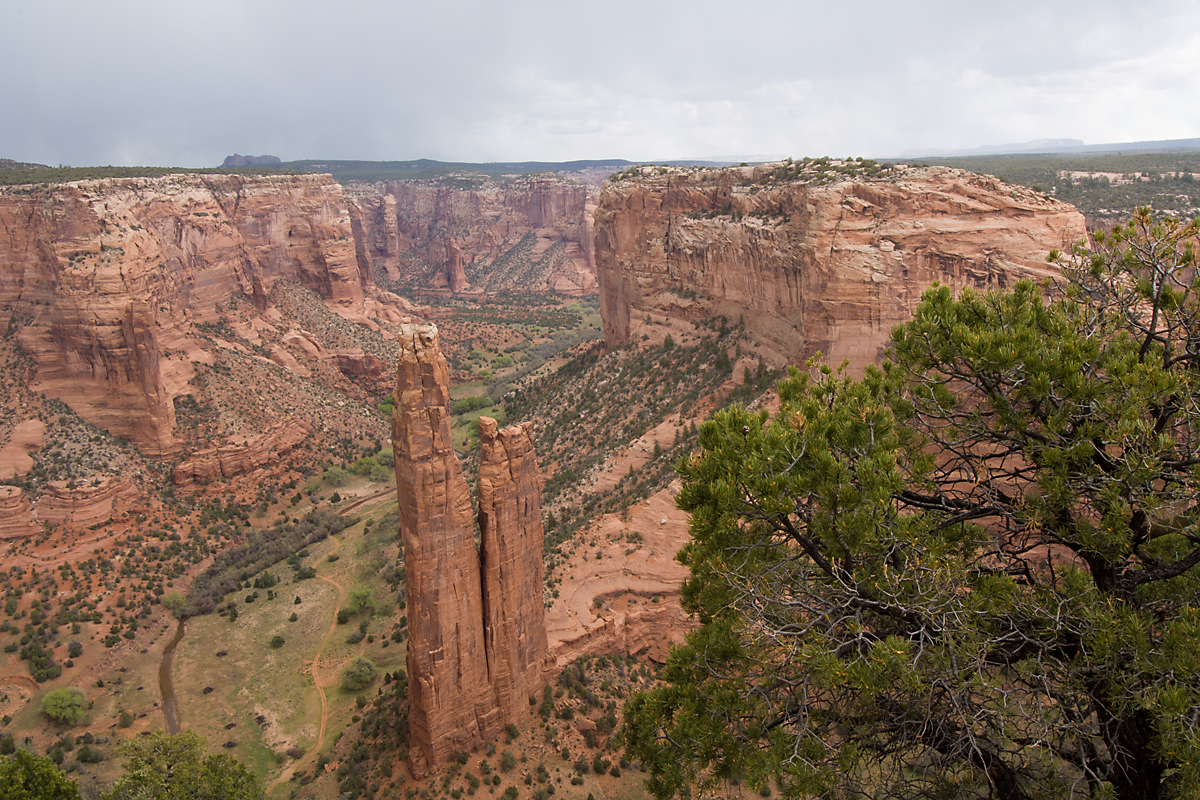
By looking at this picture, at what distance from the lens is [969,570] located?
38.8ft

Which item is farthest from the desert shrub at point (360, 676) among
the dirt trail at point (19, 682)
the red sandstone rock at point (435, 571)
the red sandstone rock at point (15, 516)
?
the red sandstone rock at point (15, 516)

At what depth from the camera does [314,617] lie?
35.3m

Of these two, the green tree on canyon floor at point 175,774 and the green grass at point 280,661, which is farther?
the green grass at point 280,661

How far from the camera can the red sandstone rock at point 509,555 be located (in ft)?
67.8

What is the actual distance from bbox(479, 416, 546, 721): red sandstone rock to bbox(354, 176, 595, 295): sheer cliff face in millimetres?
116054

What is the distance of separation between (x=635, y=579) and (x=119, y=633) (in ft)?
85.9

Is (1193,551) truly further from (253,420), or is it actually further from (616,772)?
(253,420)

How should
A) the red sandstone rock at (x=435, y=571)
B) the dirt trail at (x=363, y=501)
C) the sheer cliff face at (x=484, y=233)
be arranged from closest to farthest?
the red sandstone rock at (x=435, y=571)
the dirt trail at (x=363, y=501)
the sheer cliff face at (x=484, y=233)

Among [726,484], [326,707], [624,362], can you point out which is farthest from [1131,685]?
[624,362]

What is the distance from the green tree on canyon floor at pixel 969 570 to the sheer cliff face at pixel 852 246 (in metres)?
18.7

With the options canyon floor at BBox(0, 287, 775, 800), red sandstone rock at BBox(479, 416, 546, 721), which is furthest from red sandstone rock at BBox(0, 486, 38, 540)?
red sandstone rock at BBox(479, 416, 546, 721)

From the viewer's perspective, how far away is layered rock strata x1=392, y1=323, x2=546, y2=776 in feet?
61.4

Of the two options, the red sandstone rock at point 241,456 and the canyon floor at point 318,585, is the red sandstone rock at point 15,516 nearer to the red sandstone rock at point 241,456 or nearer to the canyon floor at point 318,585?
the canyon floor at point 318,585

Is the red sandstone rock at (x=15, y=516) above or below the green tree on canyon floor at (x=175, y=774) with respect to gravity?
above
